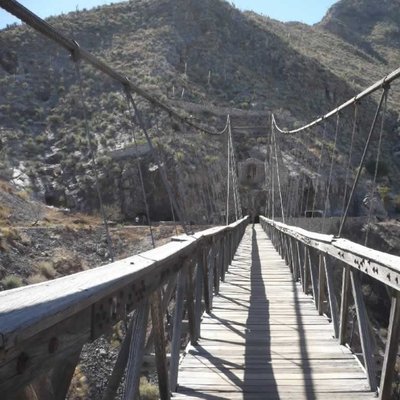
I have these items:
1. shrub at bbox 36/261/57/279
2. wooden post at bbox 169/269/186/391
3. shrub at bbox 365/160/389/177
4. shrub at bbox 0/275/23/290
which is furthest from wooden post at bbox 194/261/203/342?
shrub at bbox 365/160/389/177

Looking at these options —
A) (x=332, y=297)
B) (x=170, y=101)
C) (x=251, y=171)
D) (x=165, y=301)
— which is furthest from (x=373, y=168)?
(x=165, y=301)

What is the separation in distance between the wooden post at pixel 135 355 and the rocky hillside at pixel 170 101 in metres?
18.9

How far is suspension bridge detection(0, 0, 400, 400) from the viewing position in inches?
59.8

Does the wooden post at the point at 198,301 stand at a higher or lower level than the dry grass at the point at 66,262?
higher

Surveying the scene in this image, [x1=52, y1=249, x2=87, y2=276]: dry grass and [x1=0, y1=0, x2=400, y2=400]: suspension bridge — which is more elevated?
[x1=0, y1=0, x2=400, y2=400]: suspension bridge

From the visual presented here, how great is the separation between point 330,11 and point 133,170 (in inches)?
4514

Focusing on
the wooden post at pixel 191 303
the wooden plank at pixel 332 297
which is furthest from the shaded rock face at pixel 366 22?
the wooden post at pixel 191 303

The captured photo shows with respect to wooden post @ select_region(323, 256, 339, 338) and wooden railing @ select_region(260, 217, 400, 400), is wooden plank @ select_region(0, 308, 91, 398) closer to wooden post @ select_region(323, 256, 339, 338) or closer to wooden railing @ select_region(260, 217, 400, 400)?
wooden railing @ select_region(260, 217, 400, 400)

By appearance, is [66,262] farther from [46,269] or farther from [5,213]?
[5,213]

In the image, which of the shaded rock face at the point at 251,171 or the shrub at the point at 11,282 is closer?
the shrub at the point at 11,282

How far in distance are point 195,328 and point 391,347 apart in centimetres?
221

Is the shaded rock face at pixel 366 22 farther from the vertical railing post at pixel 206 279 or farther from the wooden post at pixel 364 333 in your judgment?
the wooden post at pixel 364 333

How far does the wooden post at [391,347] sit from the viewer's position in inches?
104

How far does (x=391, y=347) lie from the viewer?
Result: 2746mm
